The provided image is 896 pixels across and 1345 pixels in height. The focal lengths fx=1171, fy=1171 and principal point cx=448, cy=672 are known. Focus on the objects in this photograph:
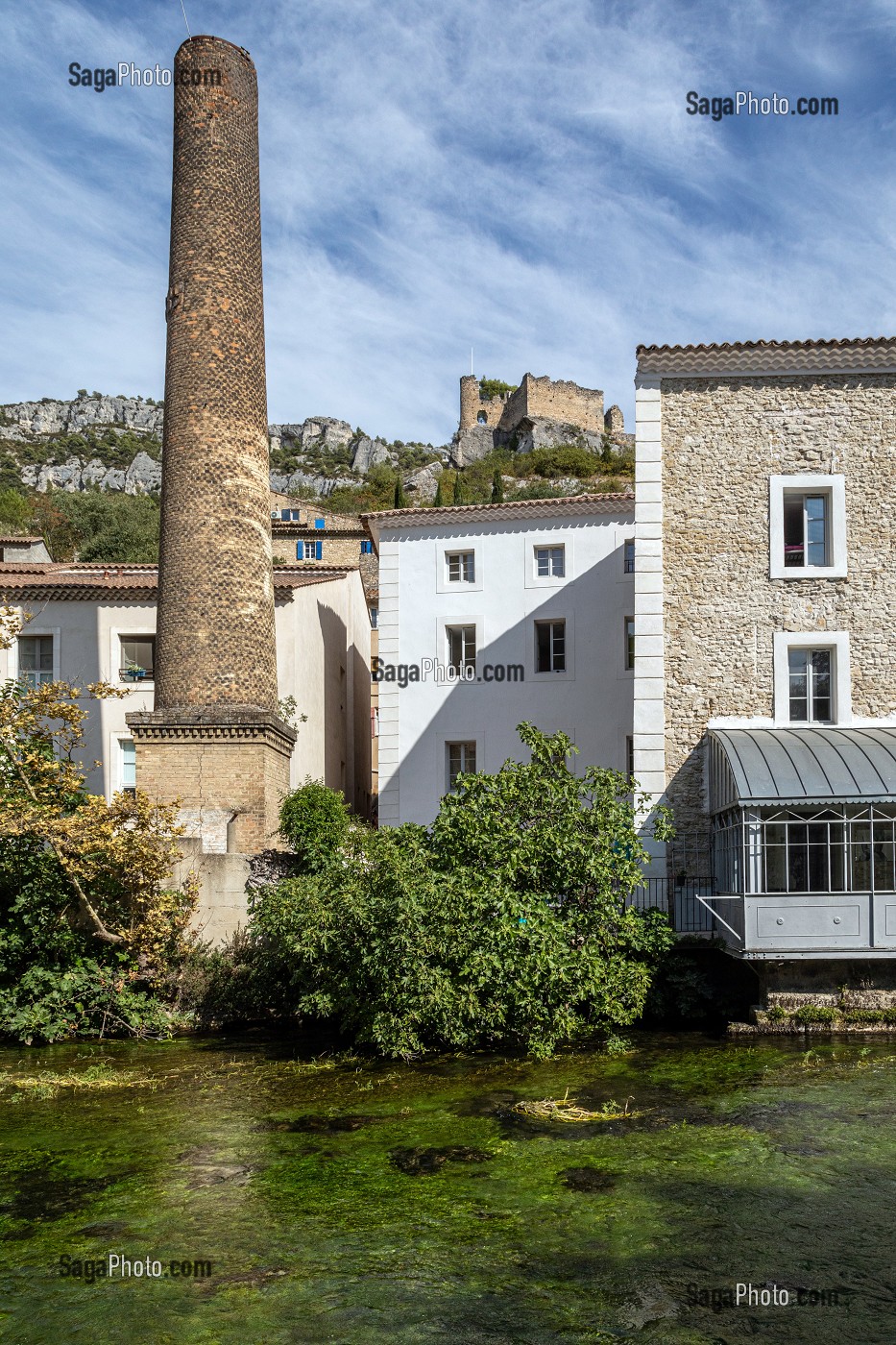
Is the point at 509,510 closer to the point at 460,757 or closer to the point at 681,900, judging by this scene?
the point at 460,757

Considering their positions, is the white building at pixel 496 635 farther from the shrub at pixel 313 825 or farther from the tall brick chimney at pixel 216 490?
the shrub at pixel 313 825

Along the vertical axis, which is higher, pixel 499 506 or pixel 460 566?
pixel 499 506

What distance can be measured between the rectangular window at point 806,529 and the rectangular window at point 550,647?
9137 mm

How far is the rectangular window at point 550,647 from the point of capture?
94.7ft

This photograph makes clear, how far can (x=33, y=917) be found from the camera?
18484mm

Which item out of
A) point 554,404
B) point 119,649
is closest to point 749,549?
point 119,649

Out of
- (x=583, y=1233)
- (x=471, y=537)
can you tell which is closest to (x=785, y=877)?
(x=583, y=1233)

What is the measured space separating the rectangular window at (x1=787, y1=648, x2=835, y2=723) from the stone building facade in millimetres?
23

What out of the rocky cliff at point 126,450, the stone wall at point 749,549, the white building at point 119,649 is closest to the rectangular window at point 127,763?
the white building at point 119,649

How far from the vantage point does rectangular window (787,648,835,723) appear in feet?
64.7

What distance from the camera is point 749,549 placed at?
20016mm

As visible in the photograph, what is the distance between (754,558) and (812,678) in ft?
7.42

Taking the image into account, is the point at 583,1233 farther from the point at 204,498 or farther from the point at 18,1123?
the point at 204,498

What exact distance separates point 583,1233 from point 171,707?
1416cm
